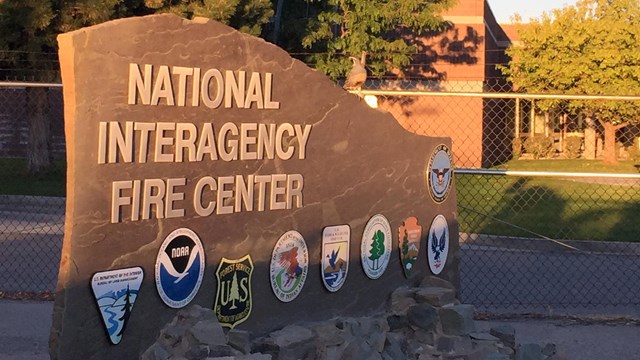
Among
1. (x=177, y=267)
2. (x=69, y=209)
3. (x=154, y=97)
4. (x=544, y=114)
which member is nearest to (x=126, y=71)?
(x=154, y=97)

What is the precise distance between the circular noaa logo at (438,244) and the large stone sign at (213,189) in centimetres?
35

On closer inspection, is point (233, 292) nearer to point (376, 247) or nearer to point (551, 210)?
point (376, 247)

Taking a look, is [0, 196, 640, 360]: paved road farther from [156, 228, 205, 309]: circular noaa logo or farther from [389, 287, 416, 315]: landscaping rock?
[156, 228, 205, 309]: circular noaa logo

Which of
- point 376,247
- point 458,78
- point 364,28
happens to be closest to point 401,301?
point 376,247

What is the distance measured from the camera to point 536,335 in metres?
7.96

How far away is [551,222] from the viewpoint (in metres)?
15.3

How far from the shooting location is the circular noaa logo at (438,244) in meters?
7.29

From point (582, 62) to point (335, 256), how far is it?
3034 centimetres

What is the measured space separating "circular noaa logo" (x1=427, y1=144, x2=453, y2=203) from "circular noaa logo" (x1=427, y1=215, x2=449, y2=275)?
18 cm

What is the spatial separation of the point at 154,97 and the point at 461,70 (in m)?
28.3

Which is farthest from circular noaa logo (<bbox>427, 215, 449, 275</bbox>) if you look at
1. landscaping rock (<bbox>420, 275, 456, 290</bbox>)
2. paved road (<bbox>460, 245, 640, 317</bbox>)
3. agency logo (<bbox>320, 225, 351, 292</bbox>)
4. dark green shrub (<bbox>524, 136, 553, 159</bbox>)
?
dark green shrub (<bbox>524, 136, 553, 159</bbox>)

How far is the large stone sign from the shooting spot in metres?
4.57

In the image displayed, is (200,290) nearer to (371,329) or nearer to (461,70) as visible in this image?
(371,329)

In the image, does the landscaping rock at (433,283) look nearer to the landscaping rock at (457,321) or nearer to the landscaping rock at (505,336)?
the landscaping rock at (505,336)
